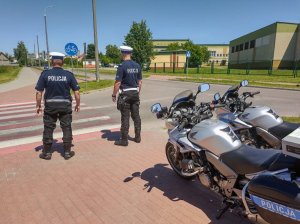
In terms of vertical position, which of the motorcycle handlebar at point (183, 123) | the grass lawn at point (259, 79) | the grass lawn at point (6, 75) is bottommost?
the grass lawn at point (6, 75)

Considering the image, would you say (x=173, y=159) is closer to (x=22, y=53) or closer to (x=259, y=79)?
(x=259, y=79)

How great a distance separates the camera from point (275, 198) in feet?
7.42

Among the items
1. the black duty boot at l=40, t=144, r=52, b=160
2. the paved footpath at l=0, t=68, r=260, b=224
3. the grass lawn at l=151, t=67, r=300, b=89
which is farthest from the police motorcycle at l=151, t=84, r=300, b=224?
the grass lawn at l=151, t=67, r=300, b=89

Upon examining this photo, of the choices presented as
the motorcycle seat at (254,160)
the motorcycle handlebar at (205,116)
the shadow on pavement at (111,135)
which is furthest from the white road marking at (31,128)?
the motorcycle seat at (254,160)

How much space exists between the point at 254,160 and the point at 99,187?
2.43m

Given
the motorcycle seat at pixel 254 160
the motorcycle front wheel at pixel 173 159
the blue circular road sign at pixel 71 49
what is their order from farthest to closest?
1. the blue circular road sign at pixel 71 49
2. the motorcycle front wheel at pixel 173 159
3. the motorcycle seat at pixel 254 160

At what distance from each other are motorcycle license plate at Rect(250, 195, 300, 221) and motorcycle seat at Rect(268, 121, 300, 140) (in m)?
1.65

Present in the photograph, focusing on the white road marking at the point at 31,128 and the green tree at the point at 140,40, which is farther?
the green tree at the point at 140,40

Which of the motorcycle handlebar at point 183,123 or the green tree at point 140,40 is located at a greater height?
the green tree at point 140,40

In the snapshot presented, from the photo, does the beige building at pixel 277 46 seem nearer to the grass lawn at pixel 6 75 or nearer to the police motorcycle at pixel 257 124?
the grass lawn at pixel 6 75

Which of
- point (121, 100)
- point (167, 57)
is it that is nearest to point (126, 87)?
point (121, 100)

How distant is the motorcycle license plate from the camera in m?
2.13

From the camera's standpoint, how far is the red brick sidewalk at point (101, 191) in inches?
133

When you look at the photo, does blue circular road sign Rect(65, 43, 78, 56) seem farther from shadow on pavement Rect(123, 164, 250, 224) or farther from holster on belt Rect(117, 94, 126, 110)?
shadow on pavement Rect(123, 164, 250, 224)
